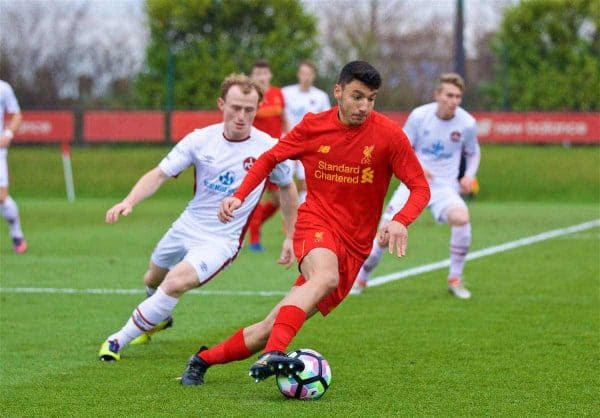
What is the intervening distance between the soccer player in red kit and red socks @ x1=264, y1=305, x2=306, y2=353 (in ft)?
0.69

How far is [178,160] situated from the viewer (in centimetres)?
845

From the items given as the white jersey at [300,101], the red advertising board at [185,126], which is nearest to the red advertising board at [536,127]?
the red advertising board at [185,126]

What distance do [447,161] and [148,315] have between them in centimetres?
472

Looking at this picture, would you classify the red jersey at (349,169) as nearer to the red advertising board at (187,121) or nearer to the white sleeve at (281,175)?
the white sleeve at (281,175)

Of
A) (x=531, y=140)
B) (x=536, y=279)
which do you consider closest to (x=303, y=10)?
(x=531, y=140)

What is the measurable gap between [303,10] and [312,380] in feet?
98.2

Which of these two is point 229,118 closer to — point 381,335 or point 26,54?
point 381,335

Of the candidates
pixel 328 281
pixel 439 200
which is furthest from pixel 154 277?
pixel 439 200

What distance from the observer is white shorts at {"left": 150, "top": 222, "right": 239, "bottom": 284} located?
8281mm

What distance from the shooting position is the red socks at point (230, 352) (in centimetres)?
715

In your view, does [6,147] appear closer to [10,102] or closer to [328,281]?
[10,102]

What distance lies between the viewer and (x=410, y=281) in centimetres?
1301

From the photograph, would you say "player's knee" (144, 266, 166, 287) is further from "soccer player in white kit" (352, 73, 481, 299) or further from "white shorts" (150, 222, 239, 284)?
"soccer player in white kit" (352, 73, 481, 299)

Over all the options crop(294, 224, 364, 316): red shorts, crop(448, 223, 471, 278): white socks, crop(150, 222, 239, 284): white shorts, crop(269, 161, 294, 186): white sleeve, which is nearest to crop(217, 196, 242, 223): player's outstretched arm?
crop(294, 224, 364, 316): red shorts
